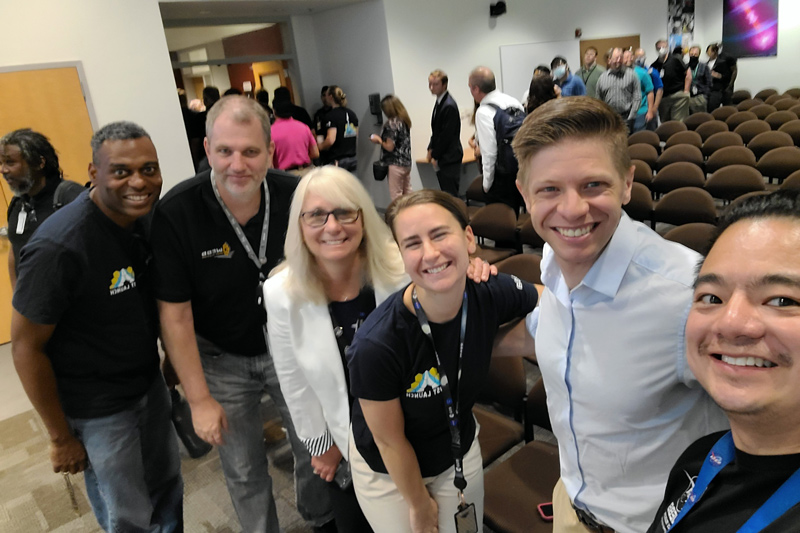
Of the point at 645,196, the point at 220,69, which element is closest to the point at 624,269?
the point at 645,196

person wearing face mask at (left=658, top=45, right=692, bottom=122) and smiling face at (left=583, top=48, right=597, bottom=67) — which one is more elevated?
smiling face at (left=583, top=48, right=597, bottom=67)

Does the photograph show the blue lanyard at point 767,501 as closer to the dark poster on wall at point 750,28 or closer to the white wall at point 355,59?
the white wall at point 355,59

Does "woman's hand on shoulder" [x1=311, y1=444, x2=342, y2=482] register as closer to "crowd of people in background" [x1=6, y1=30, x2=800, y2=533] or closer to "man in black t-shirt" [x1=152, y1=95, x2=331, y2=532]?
"crowd of people in background" [x1=6, y1=30, x2=800, y2=533]

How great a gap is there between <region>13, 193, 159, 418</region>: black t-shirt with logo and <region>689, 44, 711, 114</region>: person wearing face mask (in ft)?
35.0

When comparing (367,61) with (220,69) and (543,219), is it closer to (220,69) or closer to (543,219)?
(220,69)

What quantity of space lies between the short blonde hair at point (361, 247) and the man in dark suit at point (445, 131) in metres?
4.89

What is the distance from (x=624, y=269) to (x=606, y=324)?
122 mm

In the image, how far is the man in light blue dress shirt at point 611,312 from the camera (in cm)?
101

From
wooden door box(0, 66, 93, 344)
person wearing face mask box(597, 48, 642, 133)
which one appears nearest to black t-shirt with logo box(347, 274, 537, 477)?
wooden door box(0, 66, 93, 344)

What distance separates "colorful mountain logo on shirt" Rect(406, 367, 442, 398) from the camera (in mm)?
1360

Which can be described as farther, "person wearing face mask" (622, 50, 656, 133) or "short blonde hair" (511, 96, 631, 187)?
"person wearing face mask" (622, 50, 656, 133)

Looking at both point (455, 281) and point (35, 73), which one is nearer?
point (455, 281)

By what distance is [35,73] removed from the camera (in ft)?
15.7

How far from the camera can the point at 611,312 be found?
1053 mm
